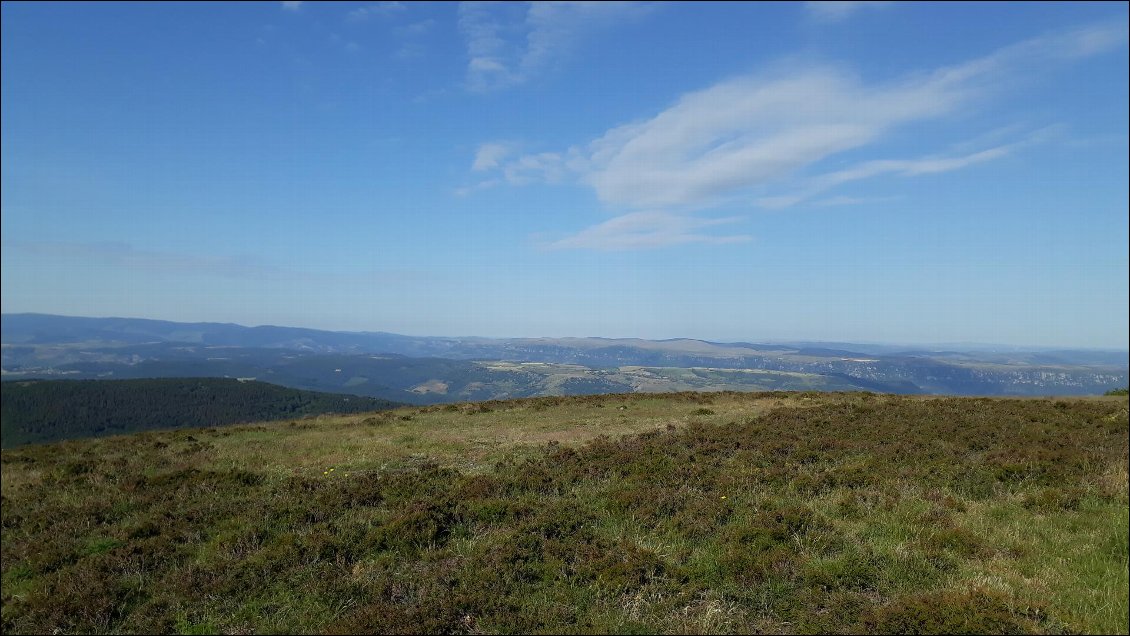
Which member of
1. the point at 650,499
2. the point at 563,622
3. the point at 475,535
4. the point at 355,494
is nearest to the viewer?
the point at 563,622

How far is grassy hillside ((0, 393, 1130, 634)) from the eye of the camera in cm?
752

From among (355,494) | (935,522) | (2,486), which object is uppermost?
(935,522)

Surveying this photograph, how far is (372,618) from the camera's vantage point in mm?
7742

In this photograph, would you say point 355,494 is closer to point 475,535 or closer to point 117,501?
point 475,535

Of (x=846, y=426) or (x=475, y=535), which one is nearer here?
(x=475, y=535)

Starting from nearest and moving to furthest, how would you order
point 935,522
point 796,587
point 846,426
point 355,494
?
point 796,587 < point 935,522 < point 355,494 < point 846,426

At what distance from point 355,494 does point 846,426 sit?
18.1 metres

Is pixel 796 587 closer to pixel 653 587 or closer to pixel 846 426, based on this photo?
pixel 653 587

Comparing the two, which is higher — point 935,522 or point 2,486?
point 935,522

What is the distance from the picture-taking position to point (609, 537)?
34.2 ft

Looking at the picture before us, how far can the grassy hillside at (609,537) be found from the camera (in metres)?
7.52

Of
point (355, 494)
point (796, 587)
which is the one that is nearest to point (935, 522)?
point (796, 587)

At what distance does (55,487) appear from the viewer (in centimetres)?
1680

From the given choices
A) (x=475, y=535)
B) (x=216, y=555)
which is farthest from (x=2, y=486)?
(x=475, y=535)
